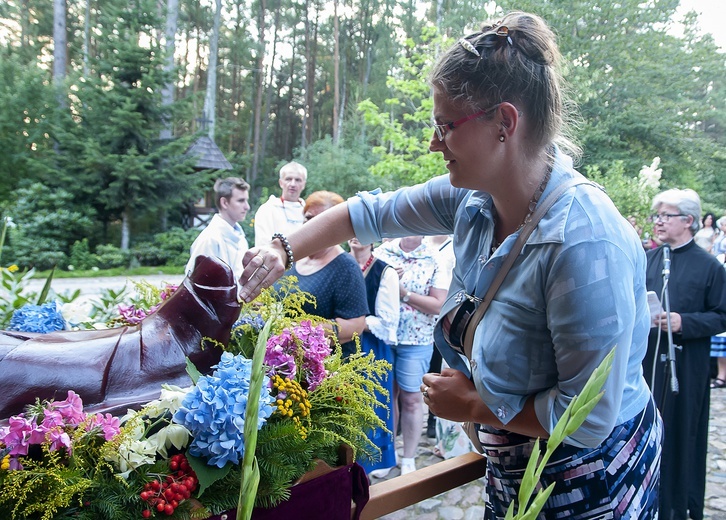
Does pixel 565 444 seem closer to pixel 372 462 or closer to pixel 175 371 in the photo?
pixel 372 462

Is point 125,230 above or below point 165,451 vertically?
above

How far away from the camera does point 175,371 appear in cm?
130

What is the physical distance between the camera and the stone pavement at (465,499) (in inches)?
143

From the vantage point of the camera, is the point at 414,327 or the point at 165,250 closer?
the point at 414,327

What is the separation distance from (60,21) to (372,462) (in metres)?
21.7

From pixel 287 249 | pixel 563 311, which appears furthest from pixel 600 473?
pixel 287 249

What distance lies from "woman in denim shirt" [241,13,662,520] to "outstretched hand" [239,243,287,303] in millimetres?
493

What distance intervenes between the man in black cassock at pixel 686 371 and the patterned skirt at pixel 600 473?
2.23 meters

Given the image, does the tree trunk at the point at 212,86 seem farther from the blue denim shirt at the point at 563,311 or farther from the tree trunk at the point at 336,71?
the blue denim shirt at the point at 563,311

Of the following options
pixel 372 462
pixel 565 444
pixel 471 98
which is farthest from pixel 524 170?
pixel 372 462

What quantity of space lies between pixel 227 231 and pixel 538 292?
3660 millimetres

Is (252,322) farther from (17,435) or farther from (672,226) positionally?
(672,226)

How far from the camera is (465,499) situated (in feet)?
12.5

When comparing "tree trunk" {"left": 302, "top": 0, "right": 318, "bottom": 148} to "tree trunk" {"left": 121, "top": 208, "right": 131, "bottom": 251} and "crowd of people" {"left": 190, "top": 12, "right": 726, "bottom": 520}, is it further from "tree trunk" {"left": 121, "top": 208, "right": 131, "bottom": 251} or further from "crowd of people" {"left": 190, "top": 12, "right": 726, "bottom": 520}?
"crowd of people" {"left": 190, "top": 12, "right": 726, "bottom": 520}
